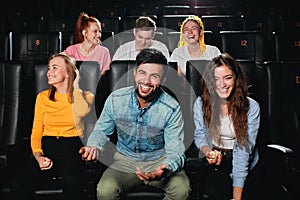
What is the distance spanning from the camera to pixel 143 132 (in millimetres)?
1704

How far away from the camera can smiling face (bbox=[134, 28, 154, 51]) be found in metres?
2.41

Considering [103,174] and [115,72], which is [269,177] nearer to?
[103,174]

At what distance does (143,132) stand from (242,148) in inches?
12.8

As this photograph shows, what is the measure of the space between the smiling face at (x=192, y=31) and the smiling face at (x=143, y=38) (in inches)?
6.5

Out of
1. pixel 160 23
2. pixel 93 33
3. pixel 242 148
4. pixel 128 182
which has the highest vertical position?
pixel 160 23

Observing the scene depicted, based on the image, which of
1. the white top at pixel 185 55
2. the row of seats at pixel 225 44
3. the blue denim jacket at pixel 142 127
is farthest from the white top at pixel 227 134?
the row of seats at pixel 225 44

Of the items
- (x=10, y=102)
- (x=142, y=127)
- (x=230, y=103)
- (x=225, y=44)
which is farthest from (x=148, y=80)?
(x=225, y=44)

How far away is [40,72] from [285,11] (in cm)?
325

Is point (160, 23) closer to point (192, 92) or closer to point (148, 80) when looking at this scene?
point (192, 92)

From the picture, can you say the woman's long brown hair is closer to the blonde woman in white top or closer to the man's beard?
the man's beard

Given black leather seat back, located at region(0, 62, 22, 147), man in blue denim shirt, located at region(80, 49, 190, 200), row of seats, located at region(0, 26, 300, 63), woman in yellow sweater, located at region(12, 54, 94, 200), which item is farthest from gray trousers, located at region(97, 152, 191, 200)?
row of seats, located at region(0, 26, 300, 63)

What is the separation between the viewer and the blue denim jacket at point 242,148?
5.33 ft

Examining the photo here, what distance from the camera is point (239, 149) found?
64.8 inches

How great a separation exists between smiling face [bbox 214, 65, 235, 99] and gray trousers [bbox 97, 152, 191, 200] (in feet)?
0.96
